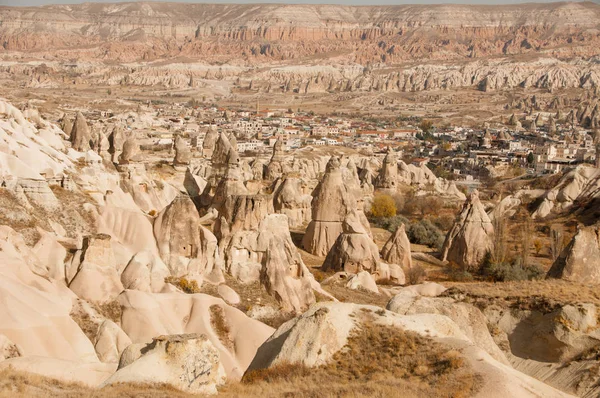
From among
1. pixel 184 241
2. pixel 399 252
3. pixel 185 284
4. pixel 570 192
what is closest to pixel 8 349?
pixel 185 284

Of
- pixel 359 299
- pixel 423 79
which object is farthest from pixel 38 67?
pixel 359 299

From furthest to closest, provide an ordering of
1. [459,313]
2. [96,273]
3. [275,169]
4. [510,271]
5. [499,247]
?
[275,169] → [499,247] → [510,271] → [96,273] → [459,313]

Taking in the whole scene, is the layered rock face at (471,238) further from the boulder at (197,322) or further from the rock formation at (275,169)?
the rock formation at (275,169)

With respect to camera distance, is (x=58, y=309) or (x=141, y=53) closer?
(x=58, y=309)

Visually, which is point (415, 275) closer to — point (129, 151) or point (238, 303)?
point (238, 303)

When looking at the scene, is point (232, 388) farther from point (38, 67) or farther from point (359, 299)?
point (38, 67)

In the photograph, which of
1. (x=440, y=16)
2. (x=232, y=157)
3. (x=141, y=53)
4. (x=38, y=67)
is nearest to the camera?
(x=232, y=157)
